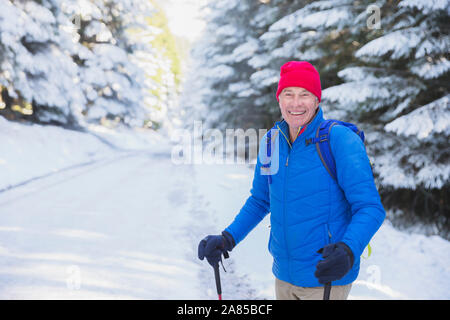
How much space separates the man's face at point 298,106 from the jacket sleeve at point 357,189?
0.73 ft

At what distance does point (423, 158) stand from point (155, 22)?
144ft

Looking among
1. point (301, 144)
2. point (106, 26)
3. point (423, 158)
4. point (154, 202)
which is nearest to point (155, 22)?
point (106, 26)

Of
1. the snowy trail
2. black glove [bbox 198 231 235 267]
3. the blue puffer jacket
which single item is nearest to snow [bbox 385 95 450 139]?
the snowy trail

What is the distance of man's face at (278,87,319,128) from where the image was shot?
191cm

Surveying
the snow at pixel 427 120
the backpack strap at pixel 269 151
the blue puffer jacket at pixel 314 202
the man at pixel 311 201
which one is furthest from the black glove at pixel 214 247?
the snow at pixel 427 120

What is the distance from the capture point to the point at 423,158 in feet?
20.6

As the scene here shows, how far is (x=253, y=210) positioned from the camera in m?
2.25

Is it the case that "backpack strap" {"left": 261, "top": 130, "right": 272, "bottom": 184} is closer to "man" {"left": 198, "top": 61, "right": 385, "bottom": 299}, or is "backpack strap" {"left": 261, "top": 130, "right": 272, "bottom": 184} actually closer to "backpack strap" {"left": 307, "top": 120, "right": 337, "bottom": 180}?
"man" {"left": 198, "top": 61, "right": 385, "bottom": 299}

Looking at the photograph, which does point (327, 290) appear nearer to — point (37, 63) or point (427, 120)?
point (427, 120)

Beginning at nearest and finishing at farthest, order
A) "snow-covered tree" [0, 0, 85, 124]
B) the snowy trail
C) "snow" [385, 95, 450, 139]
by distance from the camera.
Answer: the snowy trail
"snow" [385, 95, 450, 139]
"snow-covered tree" [0, 0, 85, 124]

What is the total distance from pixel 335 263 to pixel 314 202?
0.36 metres

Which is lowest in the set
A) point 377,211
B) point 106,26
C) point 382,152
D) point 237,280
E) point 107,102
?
point 237,280

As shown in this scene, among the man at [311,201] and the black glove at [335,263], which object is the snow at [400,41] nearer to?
the man at [311,201]
